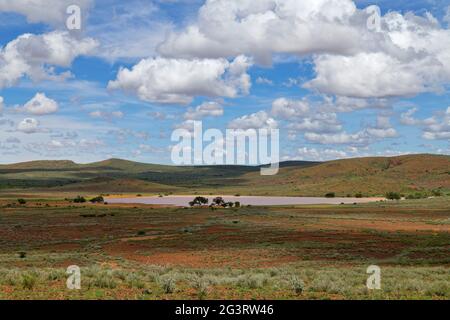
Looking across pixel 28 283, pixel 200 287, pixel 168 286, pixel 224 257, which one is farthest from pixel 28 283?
pixel 224 257

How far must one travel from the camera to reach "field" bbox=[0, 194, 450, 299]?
18.3m

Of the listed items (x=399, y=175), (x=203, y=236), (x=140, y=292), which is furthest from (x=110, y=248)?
(x=399, y=175)

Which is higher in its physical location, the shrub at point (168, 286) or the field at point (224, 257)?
the shrub at point (168, 286)

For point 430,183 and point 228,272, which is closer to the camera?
point 228,272

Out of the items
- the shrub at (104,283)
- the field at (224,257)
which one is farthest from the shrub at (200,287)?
the shrub at (104,283)

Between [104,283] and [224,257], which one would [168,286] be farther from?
[224,257]

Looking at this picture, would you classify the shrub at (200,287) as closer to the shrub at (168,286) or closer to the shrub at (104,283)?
the shrub at (168,286)

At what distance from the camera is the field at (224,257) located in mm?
18312

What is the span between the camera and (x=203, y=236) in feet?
169

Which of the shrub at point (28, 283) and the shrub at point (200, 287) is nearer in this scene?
the shrub at point (200, 287)

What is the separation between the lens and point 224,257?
36.6 meters

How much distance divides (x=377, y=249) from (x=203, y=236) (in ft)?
61.1
